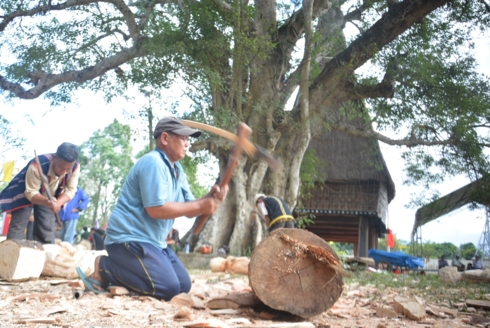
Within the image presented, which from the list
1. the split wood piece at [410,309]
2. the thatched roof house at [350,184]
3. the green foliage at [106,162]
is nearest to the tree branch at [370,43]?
the thatched roof house at [350,184]

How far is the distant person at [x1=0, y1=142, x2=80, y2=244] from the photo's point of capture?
201 inches

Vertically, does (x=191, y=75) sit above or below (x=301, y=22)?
below

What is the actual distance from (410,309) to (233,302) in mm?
1297

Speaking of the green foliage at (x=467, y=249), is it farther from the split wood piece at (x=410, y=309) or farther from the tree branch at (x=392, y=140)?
the split wood piece at (x=410, y=309)

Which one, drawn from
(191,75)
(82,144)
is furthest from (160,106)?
(82,144)

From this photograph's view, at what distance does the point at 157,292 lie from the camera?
3.63 metres

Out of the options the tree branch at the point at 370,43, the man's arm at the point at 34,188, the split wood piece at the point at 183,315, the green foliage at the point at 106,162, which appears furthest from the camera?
the green foliage at the point at 106,162

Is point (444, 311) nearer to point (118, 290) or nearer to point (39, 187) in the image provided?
point (118, 290)

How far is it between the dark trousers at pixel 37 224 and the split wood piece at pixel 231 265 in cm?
297

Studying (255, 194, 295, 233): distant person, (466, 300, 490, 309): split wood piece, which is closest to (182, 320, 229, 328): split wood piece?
(466, 300, 490, 309): split wood piece

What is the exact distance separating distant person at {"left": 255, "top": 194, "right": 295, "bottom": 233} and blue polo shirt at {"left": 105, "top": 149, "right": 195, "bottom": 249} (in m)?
3.83

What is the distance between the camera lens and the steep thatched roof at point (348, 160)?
1619 cm

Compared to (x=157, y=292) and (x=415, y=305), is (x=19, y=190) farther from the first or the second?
(x=415, y=305)

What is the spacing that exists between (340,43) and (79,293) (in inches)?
385
